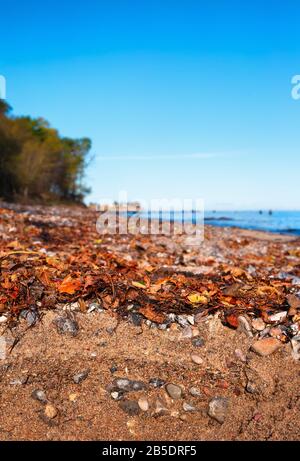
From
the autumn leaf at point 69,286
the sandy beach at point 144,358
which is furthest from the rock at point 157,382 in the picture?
the autumn leaf at point 69,286

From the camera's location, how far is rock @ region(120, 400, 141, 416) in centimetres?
284

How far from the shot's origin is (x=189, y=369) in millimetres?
3232

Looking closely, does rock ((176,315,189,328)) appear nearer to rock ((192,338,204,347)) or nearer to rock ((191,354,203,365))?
rock ((192,338,204,347))

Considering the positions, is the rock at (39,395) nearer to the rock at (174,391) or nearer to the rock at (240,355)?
the rock at (174,391)

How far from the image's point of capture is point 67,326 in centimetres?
356

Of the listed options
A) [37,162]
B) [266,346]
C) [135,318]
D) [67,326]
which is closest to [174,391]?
[135,318]

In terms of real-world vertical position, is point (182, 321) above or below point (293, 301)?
below

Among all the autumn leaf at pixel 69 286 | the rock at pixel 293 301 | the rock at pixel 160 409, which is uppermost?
the autumn leaf at pixel 69 286

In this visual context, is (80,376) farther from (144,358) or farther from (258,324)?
(258,324)

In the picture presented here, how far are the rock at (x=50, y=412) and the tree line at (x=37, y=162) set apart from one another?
35456mm

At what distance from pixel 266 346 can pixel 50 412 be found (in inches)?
78.5

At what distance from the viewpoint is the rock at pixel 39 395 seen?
293cm
